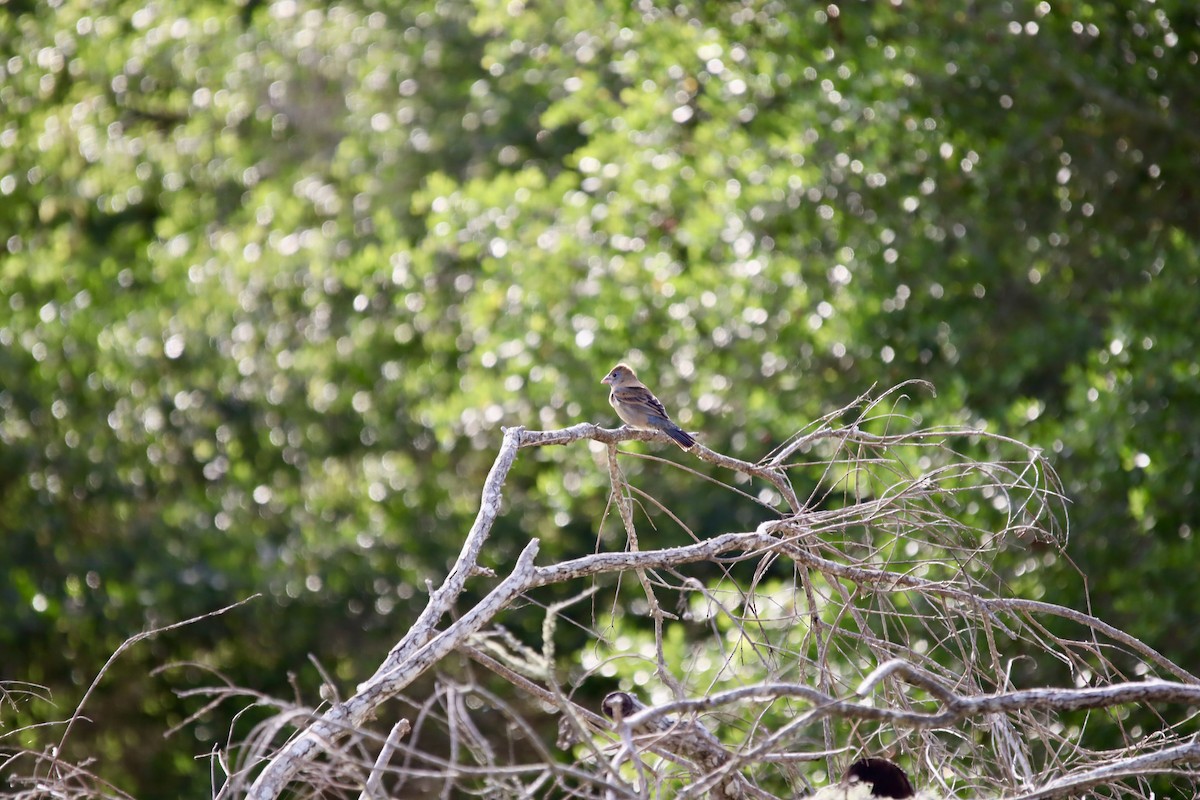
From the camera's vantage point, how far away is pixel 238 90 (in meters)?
13.2

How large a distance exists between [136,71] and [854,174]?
7.85 meters

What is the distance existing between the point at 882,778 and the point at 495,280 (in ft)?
24.0

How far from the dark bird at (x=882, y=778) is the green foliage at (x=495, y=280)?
416cm

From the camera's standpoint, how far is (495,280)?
9695 millimetres

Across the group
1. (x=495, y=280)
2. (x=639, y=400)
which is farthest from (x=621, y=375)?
(x=495, y=280)

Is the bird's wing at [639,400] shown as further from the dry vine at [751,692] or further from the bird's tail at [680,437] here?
the dry vine at [751,692]

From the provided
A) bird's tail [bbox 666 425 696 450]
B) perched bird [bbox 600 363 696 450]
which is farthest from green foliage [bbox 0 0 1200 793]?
bird's tail [bbox 666 425 696 450]

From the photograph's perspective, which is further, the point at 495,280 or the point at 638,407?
the point at 495,280

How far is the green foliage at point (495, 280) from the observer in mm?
8164

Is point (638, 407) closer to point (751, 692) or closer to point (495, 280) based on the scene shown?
point (495, 280)

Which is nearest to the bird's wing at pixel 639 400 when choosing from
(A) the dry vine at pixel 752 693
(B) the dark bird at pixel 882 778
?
(A) the dry vine at pixel 752 693

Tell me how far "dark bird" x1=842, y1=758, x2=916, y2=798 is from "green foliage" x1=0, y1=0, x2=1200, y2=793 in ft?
13.6

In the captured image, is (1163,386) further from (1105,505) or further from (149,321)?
(149,321)

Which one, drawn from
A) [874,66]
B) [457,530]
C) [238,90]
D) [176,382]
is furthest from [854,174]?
[238,90]
